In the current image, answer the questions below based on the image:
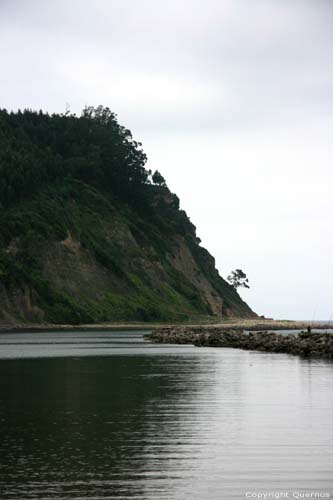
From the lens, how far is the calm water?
1627cm

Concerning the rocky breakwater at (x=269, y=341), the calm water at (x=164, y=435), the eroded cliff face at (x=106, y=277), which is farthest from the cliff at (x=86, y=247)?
the calm water at (x=164, y=435)

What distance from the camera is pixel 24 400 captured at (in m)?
30.7

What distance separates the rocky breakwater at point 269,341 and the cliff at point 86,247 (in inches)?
1589

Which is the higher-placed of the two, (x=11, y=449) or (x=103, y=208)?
(x=103, y=208)

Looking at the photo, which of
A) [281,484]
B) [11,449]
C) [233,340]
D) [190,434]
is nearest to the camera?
[281,484]

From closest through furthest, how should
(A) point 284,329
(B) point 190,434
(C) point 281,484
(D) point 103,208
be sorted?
(C) point 281,484 < (B) point 190,434 < (A) point 284,329 < (D) point 103,208

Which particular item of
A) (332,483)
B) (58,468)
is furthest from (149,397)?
(332,483)

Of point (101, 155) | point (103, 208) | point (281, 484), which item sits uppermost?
point (101, 155)

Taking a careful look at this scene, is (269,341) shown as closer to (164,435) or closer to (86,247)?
(164,435)

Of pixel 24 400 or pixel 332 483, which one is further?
pixel 24 400

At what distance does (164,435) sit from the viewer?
22234 mm

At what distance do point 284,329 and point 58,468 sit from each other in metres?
145

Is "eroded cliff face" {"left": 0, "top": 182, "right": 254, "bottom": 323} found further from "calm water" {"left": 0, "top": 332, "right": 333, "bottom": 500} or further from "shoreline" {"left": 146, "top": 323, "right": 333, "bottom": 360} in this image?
"calm water" {"left": 0, "top": 332, "right": 333, "bottom": 500}

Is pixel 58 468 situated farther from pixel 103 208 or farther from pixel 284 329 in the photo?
pixel 103 208
